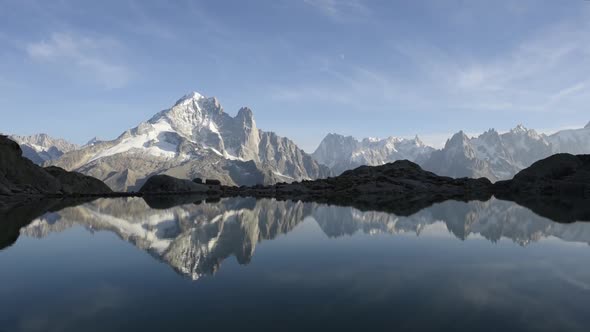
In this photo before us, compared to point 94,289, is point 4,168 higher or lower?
higher

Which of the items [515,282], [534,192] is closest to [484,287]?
[515,282]

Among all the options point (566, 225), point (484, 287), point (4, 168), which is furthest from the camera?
point (4, 168)

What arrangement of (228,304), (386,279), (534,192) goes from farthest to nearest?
(534,192) → (386,279) → (228,304)

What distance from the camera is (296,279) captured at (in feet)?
63.6

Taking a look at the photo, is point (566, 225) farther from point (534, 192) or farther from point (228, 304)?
point (534, 192)

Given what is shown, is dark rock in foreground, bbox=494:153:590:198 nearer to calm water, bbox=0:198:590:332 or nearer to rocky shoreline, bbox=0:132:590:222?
rocky shoreline, bbox=0:132:590:222

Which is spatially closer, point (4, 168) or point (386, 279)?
point (386, 279)

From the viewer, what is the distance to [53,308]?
15188 millimetres

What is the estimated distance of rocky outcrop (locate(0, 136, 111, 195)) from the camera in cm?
8281

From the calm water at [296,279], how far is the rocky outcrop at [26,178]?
190 feet

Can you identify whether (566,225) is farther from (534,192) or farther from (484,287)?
(534,192)

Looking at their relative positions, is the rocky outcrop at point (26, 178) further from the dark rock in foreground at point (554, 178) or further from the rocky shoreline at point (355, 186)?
the dark rock in foreground at point (554, 178)

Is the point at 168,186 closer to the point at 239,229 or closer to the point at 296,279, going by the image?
the point at 239,229

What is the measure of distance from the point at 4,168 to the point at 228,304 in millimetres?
96105
